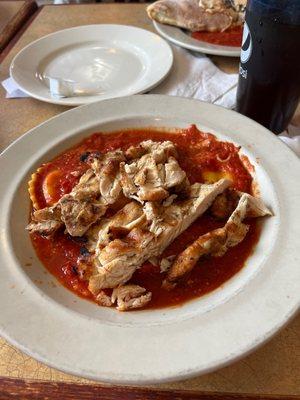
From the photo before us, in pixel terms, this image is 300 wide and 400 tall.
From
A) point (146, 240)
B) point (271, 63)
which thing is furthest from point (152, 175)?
point (271, 63)

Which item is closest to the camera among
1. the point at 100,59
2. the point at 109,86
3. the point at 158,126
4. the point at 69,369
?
the point at 69,369

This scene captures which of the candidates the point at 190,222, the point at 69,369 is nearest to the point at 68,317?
the point at 69,369

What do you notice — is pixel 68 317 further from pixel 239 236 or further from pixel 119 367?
pixel 239 236

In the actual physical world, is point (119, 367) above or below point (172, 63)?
below

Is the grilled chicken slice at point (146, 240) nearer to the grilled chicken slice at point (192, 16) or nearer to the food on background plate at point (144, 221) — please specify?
the food on background plate at point (144, 221)

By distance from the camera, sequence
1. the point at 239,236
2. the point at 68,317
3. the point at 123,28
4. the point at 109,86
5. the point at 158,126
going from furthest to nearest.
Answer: the point at 123,28 → the point at 109,86 → the point at 158,126 → the point at 239,236 → the point at 68,317

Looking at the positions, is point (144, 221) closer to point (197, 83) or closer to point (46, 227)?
point (46, 227)

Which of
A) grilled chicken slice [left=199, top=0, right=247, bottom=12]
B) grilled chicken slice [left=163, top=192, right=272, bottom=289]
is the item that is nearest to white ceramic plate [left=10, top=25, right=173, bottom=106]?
grilled chicken slice [left=199, top=0, right=247, bottom=12]
